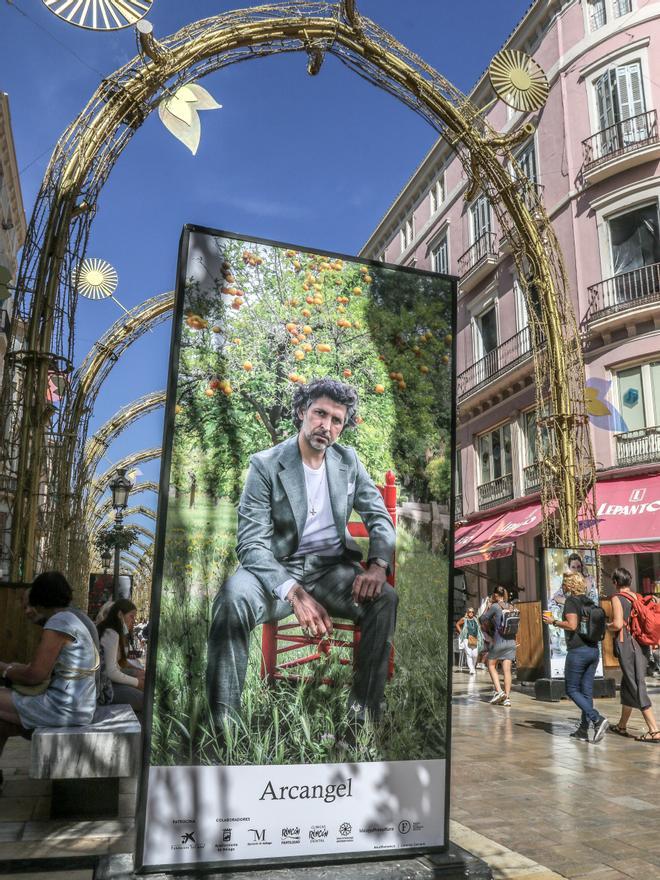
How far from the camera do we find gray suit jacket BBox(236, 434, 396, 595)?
3.20 m

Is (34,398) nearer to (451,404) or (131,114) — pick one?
(131,114)

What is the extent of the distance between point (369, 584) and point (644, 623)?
6.16m

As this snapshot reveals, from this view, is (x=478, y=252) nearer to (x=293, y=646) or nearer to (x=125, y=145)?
(x=125, y=145)

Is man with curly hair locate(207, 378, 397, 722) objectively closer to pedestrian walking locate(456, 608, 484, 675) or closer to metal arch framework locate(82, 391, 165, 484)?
pedestrian walking locate(456, 608, 484, 675)

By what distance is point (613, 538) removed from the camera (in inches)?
657

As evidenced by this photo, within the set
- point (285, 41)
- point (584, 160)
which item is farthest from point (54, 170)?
point (584, 160)

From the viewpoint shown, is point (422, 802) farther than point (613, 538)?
No

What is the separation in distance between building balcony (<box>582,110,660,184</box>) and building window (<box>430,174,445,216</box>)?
9726 mm

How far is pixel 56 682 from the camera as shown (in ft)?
15.4

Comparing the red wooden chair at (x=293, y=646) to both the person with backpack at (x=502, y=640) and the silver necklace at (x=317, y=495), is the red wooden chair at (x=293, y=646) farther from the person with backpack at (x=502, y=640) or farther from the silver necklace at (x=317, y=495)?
the person with backpack at (x=502, y=640)

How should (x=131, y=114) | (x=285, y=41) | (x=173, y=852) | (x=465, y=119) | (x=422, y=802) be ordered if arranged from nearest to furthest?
(x=173, y=852), (x=422, y=802), (x=131, y=114), (x=285, y=41), (x=465, y=119)

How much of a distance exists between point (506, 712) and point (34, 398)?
7.46m

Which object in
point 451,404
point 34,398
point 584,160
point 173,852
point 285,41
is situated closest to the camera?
point 173,852

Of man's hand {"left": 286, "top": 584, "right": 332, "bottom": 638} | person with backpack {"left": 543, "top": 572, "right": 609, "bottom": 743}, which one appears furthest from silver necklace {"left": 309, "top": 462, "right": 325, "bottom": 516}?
person with backpack {"left": 543, "top": 572, "right": 609, "bottom": 743}
